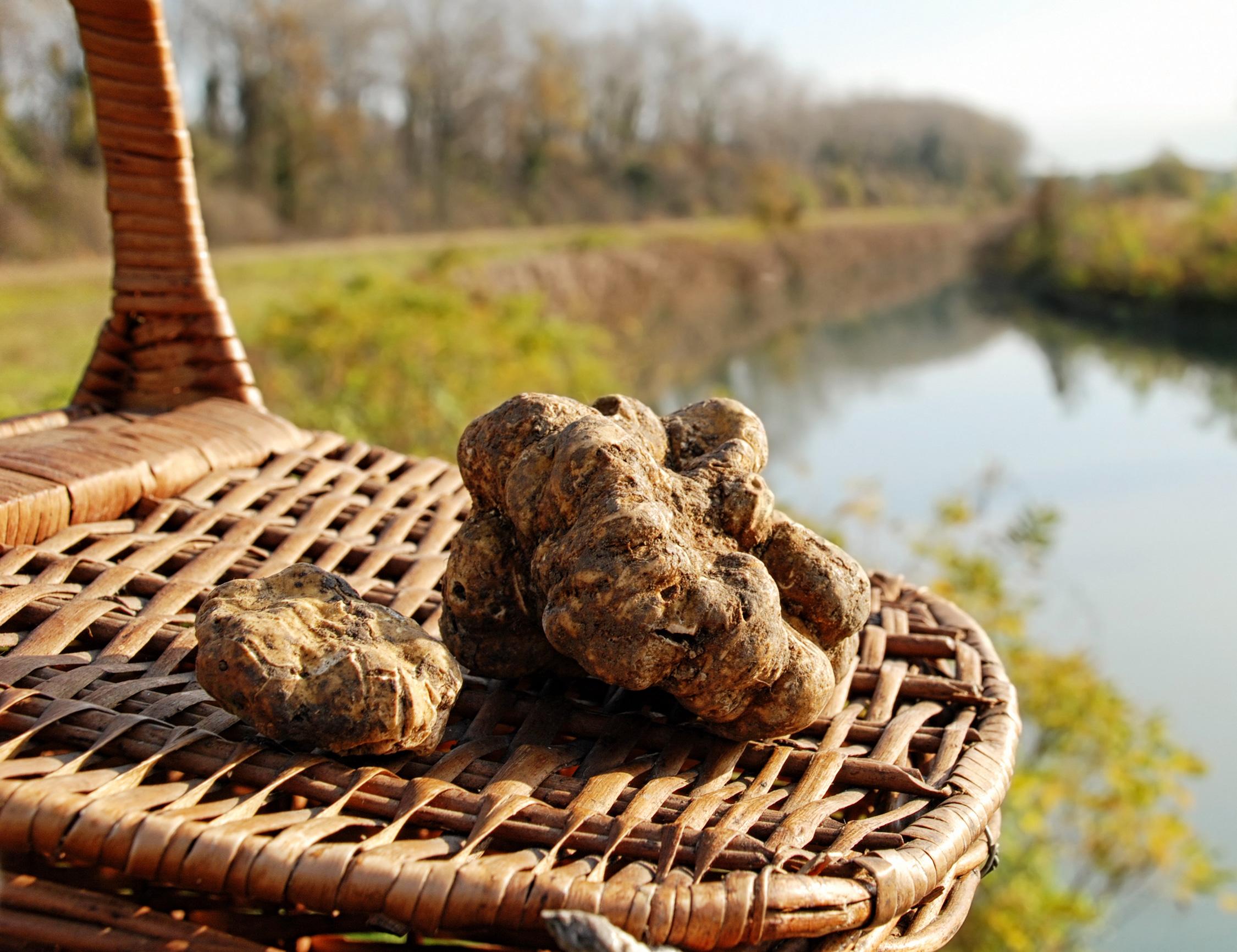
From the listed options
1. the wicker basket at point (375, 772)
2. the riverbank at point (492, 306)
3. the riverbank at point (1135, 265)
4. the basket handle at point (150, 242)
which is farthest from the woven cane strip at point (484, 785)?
the riverbank at point (1135, 265)

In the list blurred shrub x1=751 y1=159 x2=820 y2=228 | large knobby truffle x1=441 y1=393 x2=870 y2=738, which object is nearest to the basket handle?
large knobby truffle x1=441 y1=393 x2=870 y2=738

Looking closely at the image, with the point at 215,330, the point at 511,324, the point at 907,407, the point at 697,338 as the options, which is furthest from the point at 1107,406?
the point at 215,330

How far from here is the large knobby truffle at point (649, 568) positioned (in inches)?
45.6

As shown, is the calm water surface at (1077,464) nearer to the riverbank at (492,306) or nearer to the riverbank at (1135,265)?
the riverbank at (1135,265)

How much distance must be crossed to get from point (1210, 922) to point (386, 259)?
448 inches

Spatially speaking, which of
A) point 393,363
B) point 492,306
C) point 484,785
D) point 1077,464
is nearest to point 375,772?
point 484,785

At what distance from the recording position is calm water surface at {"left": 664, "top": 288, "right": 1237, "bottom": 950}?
5473 mm

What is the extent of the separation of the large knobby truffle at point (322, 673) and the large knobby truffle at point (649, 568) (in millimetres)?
132

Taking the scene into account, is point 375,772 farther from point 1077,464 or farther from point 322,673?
point 1077,464

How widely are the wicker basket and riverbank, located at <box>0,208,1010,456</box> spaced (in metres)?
1.99

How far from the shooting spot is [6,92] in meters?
11.3

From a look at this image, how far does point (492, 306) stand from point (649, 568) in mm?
7609

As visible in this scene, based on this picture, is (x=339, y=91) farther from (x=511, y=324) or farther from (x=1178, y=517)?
(x=1178, y=517)

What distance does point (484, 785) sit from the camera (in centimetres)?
114
